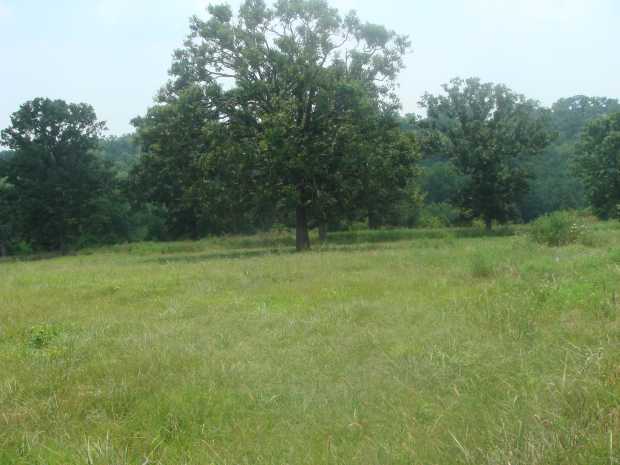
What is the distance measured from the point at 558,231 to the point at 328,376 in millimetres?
13831

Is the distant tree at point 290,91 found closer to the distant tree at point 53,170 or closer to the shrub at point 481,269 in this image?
the shrub at point 481,269

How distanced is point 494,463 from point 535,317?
4020 millimetres

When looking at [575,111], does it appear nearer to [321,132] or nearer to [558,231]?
[321,132]

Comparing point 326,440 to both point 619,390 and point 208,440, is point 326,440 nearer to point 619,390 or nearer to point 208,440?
point 208,440

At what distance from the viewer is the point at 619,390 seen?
375cm

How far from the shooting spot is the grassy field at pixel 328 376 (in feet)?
11.8

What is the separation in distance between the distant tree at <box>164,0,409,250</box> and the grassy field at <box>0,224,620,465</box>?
1293 cm

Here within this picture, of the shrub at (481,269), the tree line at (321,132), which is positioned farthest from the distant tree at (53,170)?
the shrub at (481,269)

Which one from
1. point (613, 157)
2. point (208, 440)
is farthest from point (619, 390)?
point (613, 157)

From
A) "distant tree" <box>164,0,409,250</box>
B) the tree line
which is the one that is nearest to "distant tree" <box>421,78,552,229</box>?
the tree line

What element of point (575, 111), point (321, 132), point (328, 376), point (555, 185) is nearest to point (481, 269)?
point (328, 376)

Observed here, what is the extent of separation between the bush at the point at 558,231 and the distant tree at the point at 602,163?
1879 cm

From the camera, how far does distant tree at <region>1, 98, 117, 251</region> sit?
132ft

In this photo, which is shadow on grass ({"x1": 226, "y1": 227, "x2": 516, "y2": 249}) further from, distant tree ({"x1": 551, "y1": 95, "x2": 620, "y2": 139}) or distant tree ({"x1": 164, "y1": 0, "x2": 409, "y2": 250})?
distant tree ({"x1": 551, "y1": 95, "x2": 620, "y2": 139})
